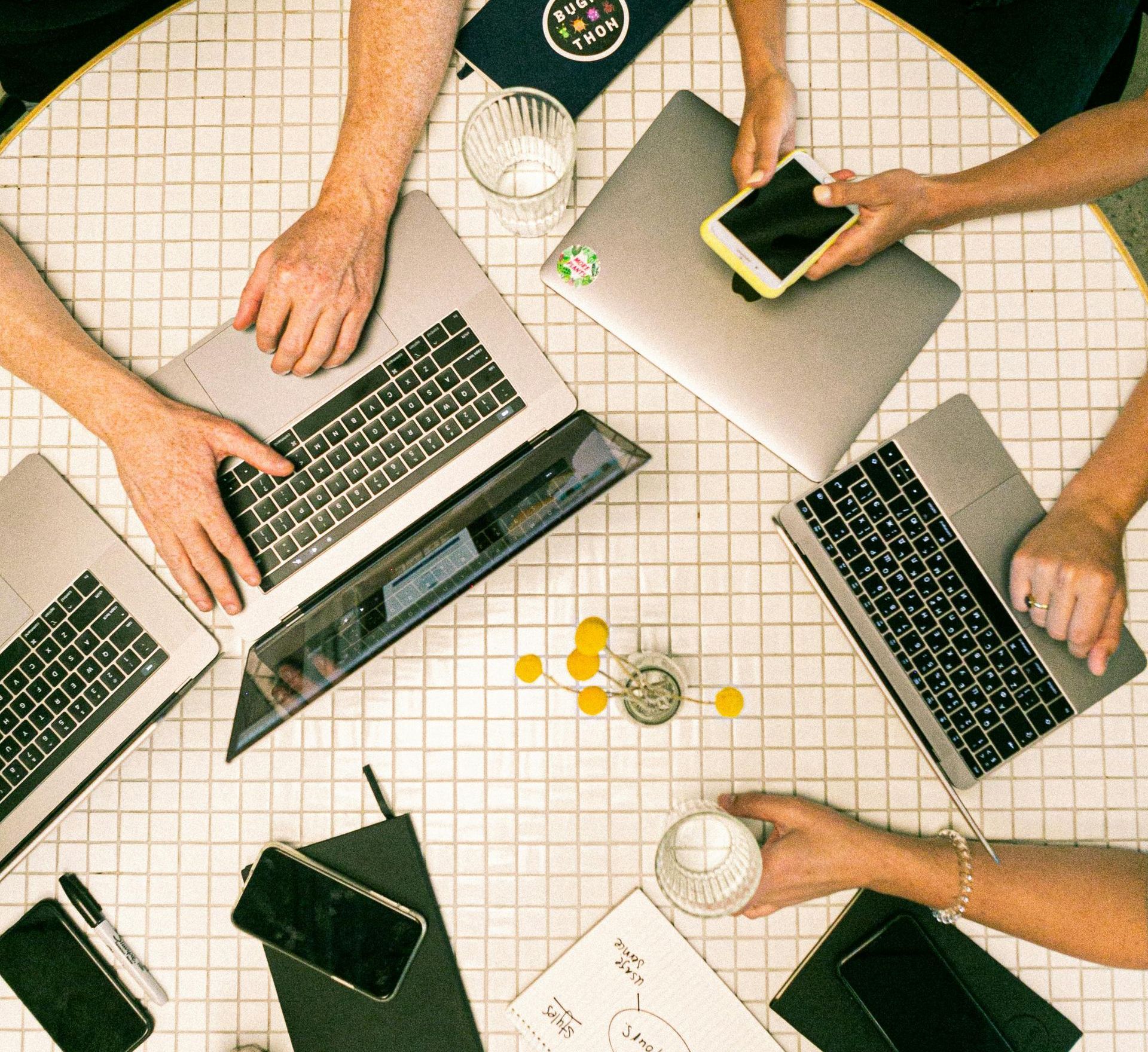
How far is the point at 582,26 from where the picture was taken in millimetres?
1033

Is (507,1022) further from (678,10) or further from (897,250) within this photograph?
(678,10)

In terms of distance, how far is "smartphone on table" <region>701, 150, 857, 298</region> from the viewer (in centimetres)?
93

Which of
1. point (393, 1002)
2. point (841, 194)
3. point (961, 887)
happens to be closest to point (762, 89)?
point (841, 194)

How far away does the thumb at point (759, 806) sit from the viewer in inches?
37.8

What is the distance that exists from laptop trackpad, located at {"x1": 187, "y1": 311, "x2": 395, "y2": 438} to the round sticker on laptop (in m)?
0.23

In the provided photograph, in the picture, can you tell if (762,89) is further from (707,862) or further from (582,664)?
(707,862)

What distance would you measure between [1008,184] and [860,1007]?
3.22ft

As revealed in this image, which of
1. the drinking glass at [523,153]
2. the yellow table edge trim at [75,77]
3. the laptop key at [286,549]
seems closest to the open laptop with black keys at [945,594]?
the drinking glass at [523,153]

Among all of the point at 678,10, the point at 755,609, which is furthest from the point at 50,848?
the point at 678,10

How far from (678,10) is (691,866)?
104 centimetres

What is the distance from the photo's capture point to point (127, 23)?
125 cm

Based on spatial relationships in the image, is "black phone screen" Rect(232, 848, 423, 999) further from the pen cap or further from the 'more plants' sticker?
the 'more plants' sticker

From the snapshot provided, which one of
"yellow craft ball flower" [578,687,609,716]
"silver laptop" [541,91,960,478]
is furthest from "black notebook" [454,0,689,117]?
"yellow craft ball flower" [578,687,609,716]

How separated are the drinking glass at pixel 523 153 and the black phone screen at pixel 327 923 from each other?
0.81m
